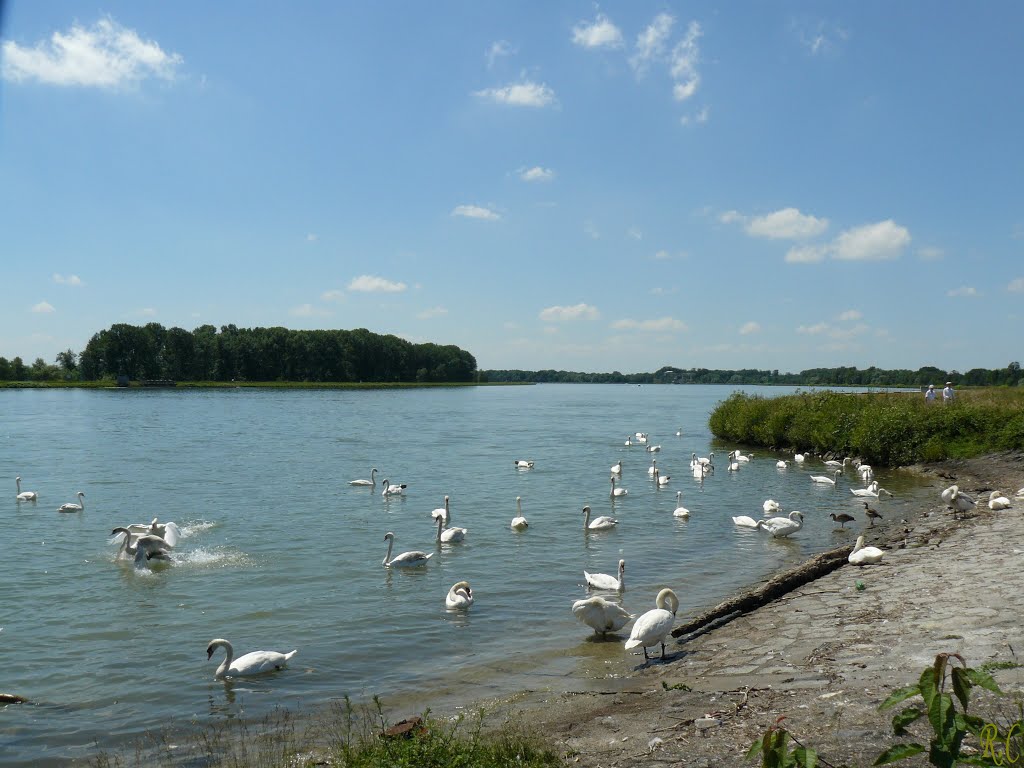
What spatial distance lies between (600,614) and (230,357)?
468 feet

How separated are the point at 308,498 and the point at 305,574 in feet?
32.5

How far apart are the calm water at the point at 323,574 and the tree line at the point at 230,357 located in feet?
344

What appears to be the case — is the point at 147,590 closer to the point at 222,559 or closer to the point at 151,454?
the point at 222,559

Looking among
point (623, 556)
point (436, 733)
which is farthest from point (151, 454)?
point (436, 733)

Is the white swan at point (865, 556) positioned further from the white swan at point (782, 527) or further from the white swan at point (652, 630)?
the white swan at point (652, 630)

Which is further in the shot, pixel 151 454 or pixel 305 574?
pixel 151 454

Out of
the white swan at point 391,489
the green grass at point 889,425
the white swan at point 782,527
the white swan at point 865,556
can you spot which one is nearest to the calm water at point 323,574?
the white swan at point 782,527

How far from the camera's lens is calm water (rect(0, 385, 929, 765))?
29.7 ft

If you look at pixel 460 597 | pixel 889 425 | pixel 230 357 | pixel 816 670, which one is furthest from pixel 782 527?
pixel 230 357

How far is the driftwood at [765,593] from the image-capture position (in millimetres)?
10250

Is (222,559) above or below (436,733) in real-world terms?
below

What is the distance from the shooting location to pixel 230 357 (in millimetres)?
142000

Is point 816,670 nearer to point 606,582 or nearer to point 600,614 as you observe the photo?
point 600,614

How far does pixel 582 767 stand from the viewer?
18.3 ft
